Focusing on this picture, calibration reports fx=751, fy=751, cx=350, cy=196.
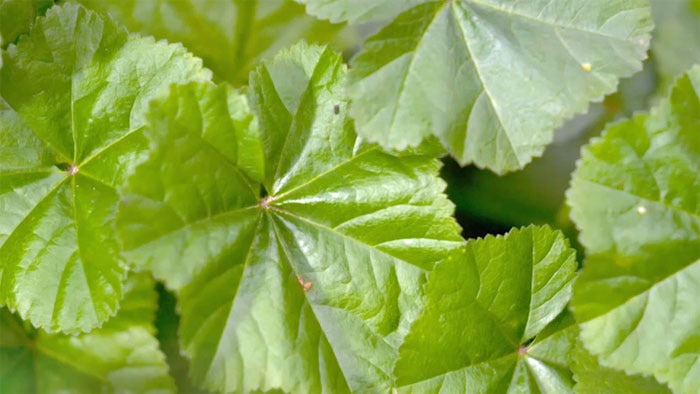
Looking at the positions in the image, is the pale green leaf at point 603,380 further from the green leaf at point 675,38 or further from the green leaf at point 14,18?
the green leaf at point 14,18

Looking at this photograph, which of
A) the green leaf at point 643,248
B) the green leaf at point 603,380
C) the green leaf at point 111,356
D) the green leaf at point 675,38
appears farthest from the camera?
the green leaf at point 675,38

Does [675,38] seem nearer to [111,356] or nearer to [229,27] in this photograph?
[229,27]

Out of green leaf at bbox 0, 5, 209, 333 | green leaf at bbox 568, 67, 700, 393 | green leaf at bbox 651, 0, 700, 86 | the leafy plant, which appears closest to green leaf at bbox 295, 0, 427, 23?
the leafy plant

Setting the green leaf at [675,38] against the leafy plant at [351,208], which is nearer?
the leafy plant at [351,208]

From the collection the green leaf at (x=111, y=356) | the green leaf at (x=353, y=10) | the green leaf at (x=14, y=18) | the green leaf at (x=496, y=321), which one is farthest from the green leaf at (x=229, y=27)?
the green leaf at (x=496, y=321)

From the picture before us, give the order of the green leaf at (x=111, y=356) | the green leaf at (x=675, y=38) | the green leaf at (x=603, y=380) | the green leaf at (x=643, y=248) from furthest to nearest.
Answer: the green leaf at (x=675, y=38) < the green leaf at (x=111, y=356) < the green leaf at (x=603, y=380) < the green leaf at (x=643, y=248)

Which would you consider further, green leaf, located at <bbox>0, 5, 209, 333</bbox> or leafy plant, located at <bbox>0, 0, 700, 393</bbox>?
green leaf, located at <bbox>0, 5, 209, 333</bbox>

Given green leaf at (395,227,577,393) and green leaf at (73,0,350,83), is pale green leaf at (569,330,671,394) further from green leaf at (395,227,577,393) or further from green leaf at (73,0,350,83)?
green leaf at (73,0,350,83)

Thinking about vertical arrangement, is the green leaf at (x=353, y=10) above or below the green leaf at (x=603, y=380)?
above
